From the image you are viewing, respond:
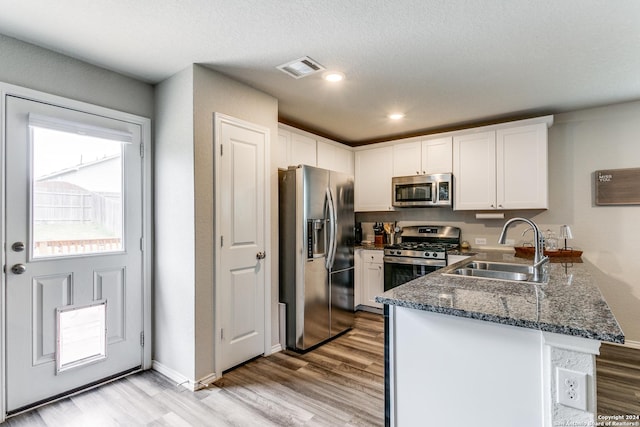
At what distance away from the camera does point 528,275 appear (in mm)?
2148

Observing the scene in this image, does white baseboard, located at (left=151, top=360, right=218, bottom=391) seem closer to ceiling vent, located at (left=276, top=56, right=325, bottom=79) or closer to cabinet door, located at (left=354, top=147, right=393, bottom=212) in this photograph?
ceiling vent, located at (left=276, top=56, right=325, bottom=79)

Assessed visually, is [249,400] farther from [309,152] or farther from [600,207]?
[600,207]

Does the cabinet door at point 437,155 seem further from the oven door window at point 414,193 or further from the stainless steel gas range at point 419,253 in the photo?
the stainless steel gas range at point 419,253

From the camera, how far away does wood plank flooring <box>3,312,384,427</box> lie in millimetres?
2012

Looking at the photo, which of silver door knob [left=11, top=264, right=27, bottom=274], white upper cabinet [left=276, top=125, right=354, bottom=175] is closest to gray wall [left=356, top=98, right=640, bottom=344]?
white upper cabinet [left=276, top=125, right=354, bottom=175]

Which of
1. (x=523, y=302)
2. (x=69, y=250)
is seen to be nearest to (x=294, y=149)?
(x=69, y=250)

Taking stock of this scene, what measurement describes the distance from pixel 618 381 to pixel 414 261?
6.24ft

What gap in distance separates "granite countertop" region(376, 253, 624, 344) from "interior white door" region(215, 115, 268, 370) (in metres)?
1.53

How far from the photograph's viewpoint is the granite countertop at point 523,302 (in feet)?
3.58

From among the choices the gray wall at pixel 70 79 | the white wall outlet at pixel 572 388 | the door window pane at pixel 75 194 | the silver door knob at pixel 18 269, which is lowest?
the white wall outlet at pixel 572 388

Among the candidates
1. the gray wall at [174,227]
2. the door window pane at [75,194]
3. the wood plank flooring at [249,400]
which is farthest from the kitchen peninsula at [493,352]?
the door window pane at [75,194]

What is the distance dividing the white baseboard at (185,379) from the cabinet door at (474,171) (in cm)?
316

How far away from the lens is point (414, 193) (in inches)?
162

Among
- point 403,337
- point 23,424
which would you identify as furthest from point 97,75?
point 403,337
